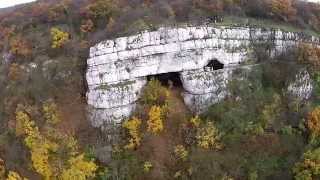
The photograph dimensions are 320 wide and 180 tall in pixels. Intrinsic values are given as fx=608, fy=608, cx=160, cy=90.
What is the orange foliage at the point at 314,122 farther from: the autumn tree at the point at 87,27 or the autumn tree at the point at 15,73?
the autumn tree at the point at 15,73

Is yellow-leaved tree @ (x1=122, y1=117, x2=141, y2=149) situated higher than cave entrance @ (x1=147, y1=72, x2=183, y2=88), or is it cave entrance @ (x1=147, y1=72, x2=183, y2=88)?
cave entrance @ (x1=147, y1=72, x2=183, y2=88)

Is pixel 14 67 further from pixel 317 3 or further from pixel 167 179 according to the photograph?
pixel 317 3

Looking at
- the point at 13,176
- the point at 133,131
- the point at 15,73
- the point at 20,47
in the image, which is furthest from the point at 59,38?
the point at 13,176

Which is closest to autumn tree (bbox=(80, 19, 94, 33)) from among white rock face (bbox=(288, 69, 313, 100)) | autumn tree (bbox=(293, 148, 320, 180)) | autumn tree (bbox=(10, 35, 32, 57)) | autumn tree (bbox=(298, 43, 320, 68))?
autumn tree (bbox=(10, 35, 32, 57))

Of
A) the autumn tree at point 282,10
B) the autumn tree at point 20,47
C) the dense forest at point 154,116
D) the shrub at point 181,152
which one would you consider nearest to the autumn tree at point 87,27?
the dense forest at point 154,116

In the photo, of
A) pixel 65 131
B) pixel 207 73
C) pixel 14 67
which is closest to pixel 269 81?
pixel 207 73

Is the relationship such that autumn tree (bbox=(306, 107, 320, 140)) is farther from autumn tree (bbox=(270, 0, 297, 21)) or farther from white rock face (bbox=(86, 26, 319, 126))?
autumn tree (bbox=(270, 0, 297, 21))
